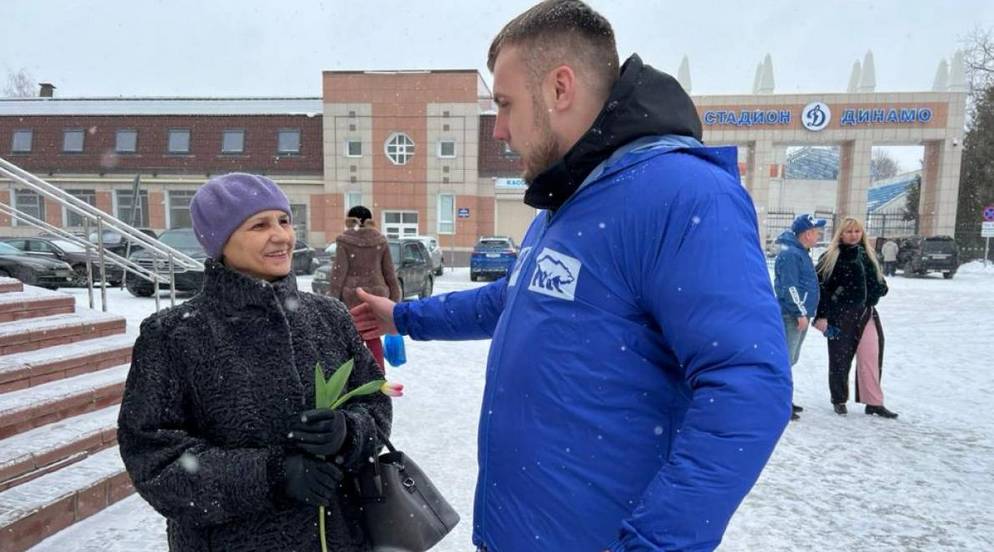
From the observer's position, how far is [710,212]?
1190 millimetres

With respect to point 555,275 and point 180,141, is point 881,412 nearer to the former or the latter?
point 555,275

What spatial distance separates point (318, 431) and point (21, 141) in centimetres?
3898

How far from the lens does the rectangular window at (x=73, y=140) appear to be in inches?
1216

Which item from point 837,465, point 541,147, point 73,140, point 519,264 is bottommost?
point 837,465

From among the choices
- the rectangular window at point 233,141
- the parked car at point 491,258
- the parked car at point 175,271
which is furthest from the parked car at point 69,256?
the rectangular window at point 233,141

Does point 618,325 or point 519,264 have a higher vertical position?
point 519,264

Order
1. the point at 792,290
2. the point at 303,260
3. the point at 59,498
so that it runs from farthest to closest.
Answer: the point at 303,260, the point at 792,290, the point at 59,498

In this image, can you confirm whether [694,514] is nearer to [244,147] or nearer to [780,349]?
[780,349]

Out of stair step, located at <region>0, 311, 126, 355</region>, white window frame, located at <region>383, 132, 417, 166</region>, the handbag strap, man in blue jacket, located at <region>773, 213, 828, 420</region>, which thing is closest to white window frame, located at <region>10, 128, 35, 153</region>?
white window frame, located at <region>383, 132, 417, 166</region>

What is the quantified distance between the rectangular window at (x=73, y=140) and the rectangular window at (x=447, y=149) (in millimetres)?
18595

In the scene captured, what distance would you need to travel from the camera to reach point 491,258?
65.2 ft

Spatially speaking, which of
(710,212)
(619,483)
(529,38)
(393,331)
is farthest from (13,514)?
(710,212)

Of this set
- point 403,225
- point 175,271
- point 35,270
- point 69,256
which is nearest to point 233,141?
point 403,225

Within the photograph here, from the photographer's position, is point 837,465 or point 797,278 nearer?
point 837,465
